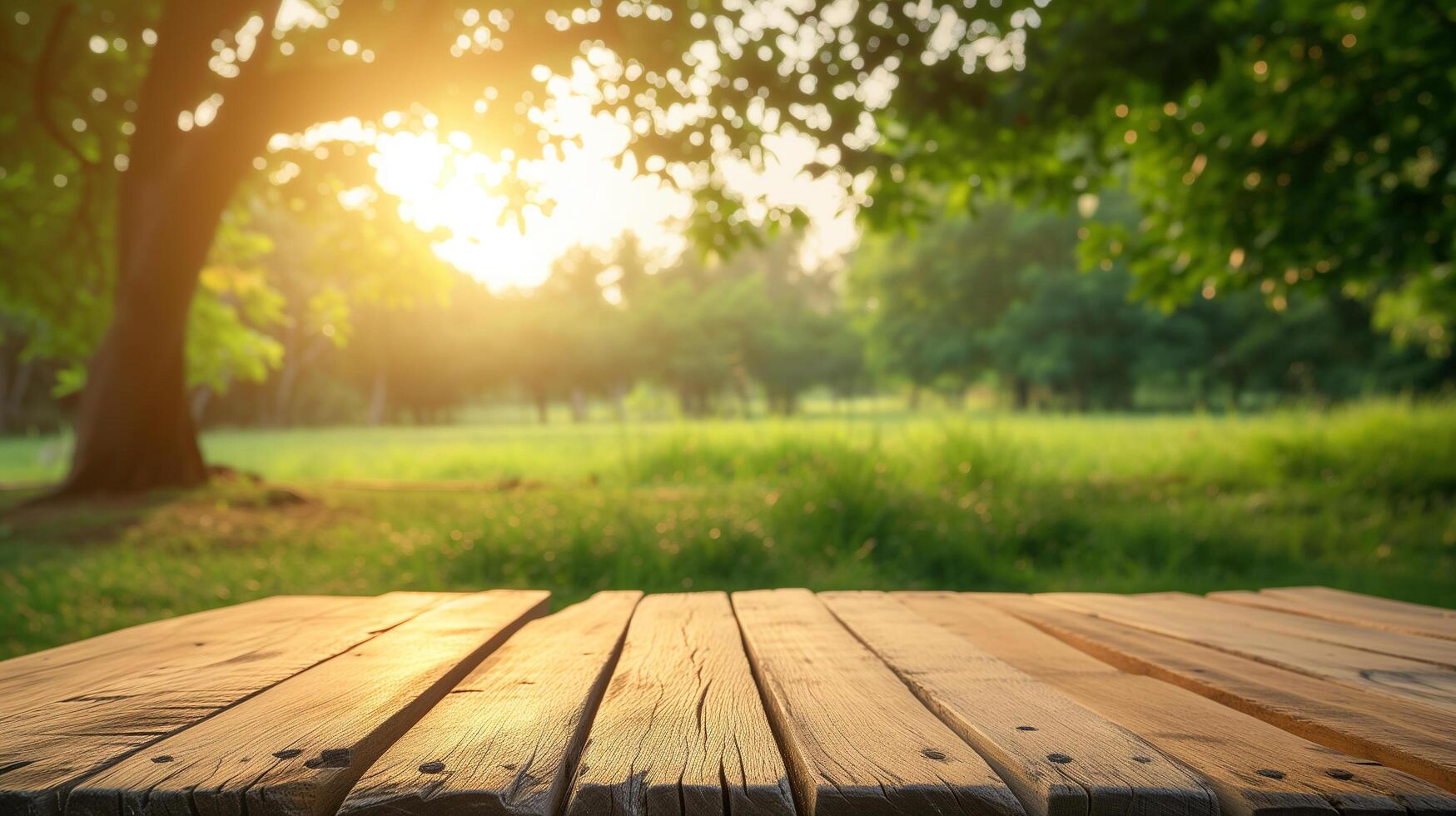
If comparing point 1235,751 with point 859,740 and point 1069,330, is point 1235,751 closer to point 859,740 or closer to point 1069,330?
point 859,740

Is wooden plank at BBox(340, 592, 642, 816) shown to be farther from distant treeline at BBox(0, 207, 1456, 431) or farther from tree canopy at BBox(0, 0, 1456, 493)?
distant treeline at BBox(0, 207, 1456, 431)

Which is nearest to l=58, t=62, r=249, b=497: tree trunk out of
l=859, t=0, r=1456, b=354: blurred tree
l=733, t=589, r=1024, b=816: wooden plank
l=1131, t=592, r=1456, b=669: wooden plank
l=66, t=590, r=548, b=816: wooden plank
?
l=859, t=0, r=1456, b=354: blurred tree

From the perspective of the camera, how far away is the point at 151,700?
4.18 feet

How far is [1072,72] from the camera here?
19.8 feet

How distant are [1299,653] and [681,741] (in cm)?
127

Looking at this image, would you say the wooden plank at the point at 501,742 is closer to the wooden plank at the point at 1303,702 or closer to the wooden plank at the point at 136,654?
the wooden plank at the point at 136,654

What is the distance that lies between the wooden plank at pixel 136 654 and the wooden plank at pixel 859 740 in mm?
1067

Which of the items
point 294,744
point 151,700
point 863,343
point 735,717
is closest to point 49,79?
point 151,700

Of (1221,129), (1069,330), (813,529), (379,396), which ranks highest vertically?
(1069,330)

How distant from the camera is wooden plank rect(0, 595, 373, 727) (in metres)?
1.36

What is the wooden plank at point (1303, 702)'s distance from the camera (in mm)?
1064

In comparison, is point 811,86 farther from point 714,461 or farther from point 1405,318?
point 1405,318

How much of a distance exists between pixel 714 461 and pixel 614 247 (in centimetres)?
3790

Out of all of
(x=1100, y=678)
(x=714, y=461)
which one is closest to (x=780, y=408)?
(x=714, y=461)
